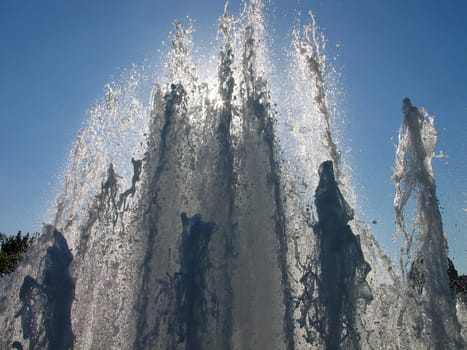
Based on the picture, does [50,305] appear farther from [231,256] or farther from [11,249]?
[11,249]

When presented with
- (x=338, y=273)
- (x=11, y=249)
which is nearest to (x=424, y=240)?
(x=338, y=273)

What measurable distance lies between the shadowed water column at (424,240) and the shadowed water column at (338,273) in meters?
2.12

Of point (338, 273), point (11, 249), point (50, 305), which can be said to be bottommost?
point (50, 305)

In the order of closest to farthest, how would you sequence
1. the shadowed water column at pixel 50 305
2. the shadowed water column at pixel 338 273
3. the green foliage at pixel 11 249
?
the shadowed water column at pixel 338 273 < the shadowed water column at pixel 50 305 < the green foliage at pixel 11 249

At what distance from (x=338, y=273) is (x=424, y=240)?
309 centimetres

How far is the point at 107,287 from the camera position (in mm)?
12297

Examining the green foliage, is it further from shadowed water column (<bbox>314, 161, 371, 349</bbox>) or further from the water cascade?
shadowed water column (<bbox>314, 161, 371, 349</bbox>)

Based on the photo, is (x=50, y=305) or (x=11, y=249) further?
(x=11, y=249)

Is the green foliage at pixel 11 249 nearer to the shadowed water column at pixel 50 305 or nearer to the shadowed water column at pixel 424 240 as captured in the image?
the shadowed water column at pixel 50 305

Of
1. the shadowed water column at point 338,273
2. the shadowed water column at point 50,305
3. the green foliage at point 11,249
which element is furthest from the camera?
the green foliage at point 11,249

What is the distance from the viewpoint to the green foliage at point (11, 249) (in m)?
31.1

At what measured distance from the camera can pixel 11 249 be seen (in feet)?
118

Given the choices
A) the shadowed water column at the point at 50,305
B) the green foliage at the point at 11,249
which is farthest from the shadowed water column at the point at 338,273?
the green foliage at the point at 11,249

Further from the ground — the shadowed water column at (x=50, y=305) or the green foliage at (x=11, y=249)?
the green foliage at (x=11, y=249)
